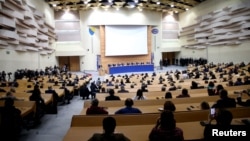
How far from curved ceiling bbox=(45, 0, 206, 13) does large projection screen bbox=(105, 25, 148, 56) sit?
2687 millimetres

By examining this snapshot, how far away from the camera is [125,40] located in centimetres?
3512

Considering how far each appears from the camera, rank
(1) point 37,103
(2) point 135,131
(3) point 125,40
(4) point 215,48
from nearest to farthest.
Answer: (2) point 135,131 → (1) point 37,103 → (4) point 215,48 → (3) point 125,40

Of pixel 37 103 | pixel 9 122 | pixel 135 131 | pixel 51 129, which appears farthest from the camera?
pixel 37 103

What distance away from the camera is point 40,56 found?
88.1ft

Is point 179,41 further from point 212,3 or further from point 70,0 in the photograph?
point 70,0

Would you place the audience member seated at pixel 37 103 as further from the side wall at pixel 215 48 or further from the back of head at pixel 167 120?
the side wall at pixel 215 48

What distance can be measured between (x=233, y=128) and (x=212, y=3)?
30.6 m

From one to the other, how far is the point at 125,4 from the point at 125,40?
457 centimetres

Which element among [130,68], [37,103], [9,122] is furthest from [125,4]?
[9,122]

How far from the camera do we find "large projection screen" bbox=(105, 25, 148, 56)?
34.6 m

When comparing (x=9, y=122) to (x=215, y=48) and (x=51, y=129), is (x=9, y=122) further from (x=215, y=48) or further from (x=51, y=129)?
(x=215, y=48)

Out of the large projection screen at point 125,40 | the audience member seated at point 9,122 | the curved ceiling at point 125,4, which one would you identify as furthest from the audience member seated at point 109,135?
the large projection screen at point 125,40

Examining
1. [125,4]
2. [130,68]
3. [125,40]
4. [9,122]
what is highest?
[125,4]

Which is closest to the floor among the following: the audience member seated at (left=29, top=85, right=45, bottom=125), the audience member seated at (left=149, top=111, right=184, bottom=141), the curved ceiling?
the audience member seated at (left=29, top=85, right=45, bottom=125)
